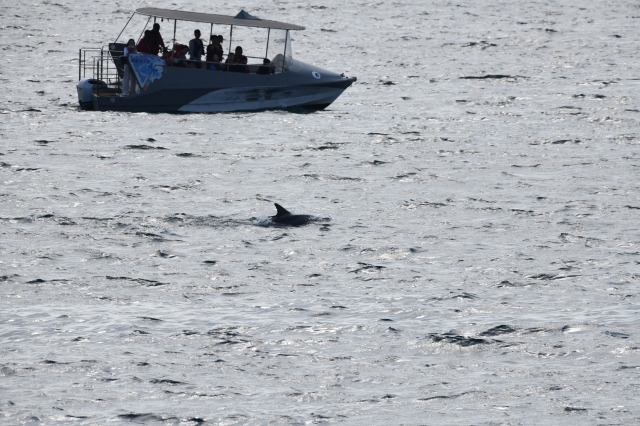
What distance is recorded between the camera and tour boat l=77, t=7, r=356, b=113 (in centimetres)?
3966

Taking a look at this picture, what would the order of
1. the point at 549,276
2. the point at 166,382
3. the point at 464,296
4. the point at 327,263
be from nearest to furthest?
the point at 166,382 → the point at 464,296 → the point at 549,276 → the point at 327,263

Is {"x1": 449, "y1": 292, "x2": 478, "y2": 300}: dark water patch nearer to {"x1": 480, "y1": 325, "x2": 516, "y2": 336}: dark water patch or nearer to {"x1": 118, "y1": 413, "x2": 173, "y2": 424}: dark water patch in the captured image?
{"x1": 480, "y1": 325, "x2": 516, "y2": 336}: dark water patch

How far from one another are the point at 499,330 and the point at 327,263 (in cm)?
481

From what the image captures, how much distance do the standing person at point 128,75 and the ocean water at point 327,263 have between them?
1118 millimetres

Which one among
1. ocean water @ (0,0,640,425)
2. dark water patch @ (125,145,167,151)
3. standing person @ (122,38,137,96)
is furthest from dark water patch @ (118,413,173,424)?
standing person @ (122,38,137,96)

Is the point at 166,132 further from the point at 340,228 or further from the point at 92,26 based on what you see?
the point at 92,26

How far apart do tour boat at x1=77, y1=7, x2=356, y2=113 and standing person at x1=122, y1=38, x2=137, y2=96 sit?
0.35 feet

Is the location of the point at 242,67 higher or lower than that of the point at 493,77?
higher

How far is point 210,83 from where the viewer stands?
132ft

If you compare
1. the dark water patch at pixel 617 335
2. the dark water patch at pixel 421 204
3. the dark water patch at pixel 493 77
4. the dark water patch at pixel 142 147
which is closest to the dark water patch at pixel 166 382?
the dark water patch at pixel 617 335

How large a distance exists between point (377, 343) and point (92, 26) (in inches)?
2542

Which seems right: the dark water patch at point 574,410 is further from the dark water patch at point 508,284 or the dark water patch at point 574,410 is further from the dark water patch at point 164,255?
the dark water patch at point 164,255

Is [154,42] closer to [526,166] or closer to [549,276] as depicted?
[526,166]

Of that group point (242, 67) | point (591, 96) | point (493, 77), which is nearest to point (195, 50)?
point (242, 67)
